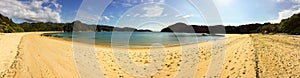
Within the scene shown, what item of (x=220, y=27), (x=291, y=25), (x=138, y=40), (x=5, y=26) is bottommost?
(x=138, y=40)

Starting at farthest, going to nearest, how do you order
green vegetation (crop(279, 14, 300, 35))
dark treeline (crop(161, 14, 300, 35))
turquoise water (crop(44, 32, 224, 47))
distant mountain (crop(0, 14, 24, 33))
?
distant mountain (crop(0, 14, 24, 33))
dark treeline (crop(161, 14, 300, 35))
green vegetation (crop(279, 14, 300, 35))
turquoise water (crop(44, 32, 224, 47))

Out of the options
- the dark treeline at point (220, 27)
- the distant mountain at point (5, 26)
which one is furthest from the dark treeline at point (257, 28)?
the distant mountain at point (5, 26)

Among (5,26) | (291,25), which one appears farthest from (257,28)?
(5,26)

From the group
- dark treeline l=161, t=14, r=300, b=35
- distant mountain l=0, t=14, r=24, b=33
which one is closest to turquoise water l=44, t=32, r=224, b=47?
distant mountain l=0, t=14, r=24, b=33

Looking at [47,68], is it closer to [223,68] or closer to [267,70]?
[223,68]

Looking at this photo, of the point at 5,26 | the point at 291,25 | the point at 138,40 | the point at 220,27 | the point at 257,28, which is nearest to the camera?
the point at 138,40

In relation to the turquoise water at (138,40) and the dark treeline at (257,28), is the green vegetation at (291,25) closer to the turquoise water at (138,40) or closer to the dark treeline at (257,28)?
the dark treeline at (257,28)

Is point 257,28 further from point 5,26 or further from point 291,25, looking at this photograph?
point 5,26

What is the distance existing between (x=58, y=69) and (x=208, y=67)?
762cm

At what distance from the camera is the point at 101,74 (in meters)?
10.2

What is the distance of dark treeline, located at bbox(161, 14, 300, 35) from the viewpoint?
5909cm

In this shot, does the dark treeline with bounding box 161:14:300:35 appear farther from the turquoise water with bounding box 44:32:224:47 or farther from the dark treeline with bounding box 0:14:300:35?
the turquoise water with bounding box 44:32:224:47

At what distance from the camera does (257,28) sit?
13675 centimetres

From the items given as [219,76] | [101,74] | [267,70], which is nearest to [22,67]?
[101,74]
